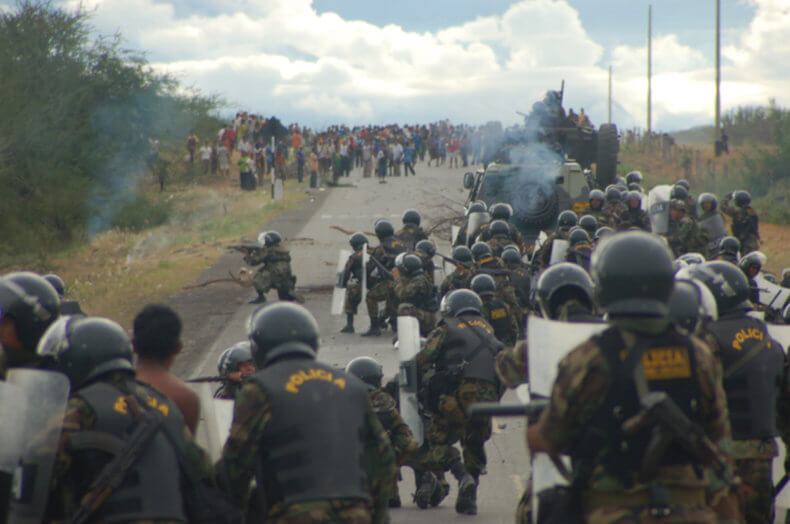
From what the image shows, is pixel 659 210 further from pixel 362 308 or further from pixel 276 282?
pixel 276 282

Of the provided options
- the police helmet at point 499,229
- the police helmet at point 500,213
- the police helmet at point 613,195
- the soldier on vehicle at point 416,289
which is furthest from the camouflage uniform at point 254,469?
the police helmet at point 613,195

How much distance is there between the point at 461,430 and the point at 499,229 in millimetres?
6969

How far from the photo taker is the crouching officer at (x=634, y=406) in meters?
4.31

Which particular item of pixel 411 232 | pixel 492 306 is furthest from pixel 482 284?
pixel 411 232

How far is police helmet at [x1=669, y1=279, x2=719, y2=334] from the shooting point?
577 centimetres

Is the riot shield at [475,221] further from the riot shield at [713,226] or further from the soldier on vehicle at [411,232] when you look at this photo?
the riot shield at [713,226]

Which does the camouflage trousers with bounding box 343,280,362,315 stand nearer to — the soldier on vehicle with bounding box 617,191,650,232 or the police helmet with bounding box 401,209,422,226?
the police helmet with bounding box 401,209,422,226

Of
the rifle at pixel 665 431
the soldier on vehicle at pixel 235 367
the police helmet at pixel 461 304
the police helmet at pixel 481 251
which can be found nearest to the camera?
the rifle at pixel 665 431

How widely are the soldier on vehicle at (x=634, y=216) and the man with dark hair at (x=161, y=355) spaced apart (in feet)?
44.5

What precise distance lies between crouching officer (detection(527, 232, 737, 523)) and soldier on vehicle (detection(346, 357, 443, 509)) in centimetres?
210

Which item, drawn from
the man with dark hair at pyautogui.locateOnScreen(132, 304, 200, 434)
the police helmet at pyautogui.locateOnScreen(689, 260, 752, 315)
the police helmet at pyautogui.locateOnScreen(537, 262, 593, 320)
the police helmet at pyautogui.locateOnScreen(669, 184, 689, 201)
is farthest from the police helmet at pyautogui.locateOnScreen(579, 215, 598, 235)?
the man with dark hair at pyautogui.locateOnScreen(132, 304, 200, 434)

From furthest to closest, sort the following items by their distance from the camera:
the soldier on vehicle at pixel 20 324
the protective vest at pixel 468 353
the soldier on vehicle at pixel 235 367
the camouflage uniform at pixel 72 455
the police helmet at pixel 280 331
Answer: the protective vest at pixel 468 353 → the soldier on vehicle at pixel 235 367 → the soldier on vehicle at pixel 20 324 → the police helmet at pixel 280 331 → the camouflage uniform at pixel 72 455

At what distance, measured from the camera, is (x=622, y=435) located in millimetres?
4316

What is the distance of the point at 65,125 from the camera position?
35250 mm
